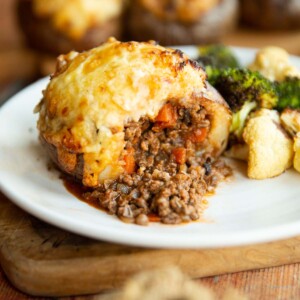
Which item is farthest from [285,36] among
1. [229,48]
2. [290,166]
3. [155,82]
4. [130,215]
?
[130,215]

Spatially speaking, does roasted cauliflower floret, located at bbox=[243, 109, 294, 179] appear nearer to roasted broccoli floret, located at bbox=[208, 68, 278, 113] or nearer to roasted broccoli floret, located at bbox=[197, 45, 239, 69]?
roasted broccoli floret, located at bbox=[208, 68, 278, 113]

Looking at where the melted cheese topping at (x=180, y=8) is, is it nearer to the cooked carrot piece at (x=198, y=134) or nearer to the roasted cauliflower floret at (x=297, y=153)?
the cooked carrot piece at (x=198, y=134)

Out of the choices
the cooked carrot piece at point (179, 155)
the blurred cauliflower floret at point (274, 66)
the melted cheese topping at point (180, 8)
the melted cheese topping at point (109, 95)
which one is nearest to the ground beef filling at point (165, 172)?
the cooked carrot piece at point (179, 155)

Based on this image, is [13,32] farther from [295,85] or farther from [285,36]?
[295,85]

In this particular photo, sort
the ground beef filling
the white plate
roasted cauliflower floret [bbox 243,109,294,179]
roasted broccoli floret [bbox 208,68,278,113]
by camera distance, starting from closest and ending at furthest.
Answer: the white plate < the ground beef filling < roasted cauliflower floret [bbox 243,109,294,179] < roasted broccoli floret [bbox 208,68,278,113]

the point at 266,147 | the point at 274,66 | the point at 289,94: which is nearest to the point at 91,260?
the point at 266,147

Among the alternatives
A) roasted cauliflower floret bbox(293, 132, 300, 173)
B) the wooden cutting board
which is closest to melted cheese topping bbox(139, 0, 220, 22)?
roasted cauliflower floret bbox(293, 132, 300, 173)

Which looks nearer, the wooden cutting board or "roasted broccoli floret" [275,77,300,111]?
the wooden cutting board
